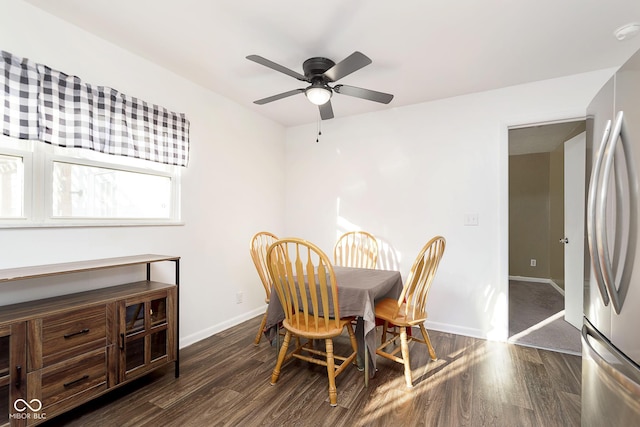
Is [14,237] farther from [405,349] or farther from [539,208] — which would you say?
[539,208]

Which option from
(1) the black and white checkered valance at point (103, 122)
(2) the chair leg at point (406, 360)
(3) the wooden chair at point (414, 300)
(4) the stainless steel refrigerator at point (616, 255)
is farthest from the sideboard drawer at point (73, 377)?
(4) the stainless steel refrigerator at point (616, 255)

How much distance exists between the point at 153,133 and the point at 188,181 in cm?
50

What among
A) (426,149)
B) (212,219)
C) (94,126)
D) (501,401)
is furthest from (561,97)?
(94,126)

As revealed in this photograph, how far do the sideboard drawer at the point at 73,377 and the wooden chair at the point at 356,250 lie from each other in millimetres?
2121

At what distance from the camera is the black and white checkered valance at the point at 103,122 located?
1.81 m

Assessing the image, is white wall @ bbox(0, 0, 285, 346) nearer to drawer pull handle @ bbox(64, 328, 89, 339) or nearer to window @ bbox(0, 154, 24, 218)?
window @ bbox(0, 154, 24, 218)

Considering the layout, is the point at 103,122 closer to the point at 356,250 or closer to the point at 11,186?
the point at 11,186

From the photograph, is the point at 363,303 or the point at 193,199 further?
the point at 193,199

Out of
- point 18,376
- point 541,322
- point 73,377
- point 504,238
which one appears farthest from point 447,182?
point 18,376

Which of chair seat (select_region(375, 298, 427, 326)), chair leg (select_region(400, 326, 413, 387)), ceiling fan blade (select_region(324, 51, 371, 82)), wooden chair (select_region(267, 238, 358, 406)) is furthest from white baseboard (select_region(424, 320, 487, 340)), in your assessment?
ceiling fan blade (select_region(324, 51, 371, 82))

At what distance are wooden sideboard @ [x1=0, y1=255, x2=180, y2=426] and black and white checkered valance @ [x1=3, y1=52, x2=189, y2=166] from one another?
814 mm

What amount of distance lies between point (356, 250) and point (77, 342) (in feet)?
7.95

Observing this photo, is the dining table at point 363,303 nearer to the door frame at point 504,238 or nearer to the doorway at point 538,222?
Result: the door frame at point 504,238

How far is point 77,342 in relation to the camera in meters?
1.63
